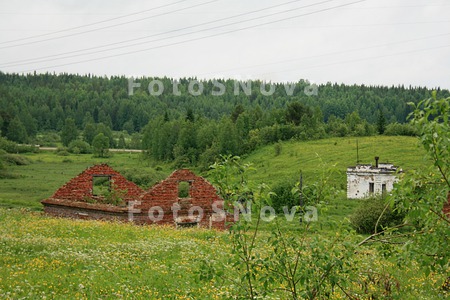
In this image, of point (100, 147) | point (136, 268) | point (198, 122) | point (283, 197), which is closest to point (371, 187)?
point (283, 197)

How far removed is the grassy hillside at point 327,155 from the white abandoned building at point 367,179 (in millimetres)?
1782

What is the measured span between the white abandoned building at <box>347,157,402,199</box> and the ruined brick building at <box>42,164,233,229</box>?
26.8 meters

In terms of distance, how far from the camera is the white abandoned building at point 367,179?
2030 inches

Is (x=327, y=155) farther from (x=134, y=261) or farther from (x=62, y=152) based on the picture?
(x=134, y=261)

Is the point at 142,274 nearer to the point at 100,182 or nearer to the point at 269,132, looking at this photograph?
the point at 100,182

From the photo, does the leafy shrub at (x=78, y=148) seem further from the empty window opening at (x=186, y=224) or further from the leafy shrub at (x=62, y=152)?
the empty window opening at (x=186, y=224)

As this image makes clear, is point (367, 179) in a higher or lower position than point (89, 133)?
lower

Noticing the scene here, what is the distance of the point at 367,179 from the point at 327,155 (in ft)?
73.1

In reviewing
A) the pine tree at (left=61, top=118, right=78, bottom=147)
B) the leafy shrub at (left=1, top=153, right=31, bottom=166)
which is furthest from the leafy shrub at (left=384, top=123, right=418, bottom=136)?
the pine tree at (left=61, top=118, right=78, bottom=147)

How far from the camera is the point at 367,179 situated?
52.2 m

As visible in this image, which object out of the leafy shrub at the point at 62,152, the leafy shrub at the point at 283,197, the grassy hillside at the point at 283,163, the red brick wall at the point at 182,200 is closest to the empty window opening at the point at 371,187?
the grassy hillside at the point at 283,163

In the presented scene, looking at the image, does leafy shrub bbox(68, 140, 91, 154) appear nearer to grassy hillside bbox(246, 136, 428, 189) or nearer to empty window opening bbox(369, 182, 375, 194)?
grassy hillside bbox(246, 136, 428, 189)

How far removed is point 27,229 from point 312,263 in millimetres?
16677

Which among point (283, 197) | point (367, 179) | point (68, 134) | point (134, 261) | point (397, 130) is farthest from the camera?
point (68, 134)
